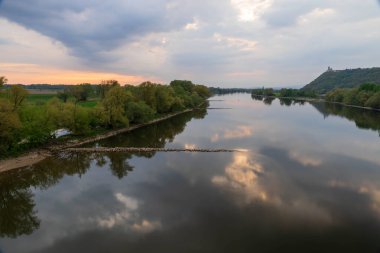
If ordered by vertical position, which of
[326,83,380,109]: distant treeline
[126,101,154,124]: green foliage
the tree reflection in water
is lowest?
the tree reflection in water

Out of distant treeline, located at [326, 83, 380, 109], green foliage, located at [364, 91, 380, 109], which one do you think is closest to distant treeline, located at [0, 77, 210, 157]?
green foliage, located at [364, 91, 380, 109]

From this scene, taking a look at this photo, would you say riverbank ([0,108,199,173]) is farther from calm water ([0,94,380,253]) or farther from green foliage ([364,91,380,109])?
green foliage ([364,91,380,109])

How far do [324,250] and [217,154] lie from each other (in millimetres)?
19426

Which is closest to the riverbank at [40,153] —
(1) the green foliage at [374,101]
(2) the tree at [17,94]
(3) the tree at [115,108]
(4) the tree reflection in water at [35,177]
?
(4) the tree reflection in water at [35,177]

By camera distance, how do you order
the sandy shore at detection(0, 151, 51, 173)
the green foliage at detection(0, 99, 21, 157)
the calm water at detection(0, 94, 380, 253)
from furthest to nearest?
the green foliage at detection(0, 99, 21, 157) → the sandy shore at detection(0, 151, 51, 173) → the calm water at detection(0, 94, 380, 253)

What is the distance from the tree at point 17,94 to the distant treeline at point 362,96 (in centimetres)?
9255

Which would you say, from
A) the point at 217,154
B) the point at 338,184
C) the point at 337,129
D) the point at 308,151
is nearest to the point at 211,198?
the point at 338,184

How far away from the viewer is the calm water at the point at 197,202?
51.2 feet

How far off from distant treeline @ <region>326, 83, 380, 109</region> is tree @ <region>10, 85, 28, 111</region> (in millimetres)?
92552

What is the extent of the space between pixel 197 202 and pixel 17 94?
25.5 m

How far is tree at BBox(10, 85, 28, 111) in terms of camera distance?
33062 mm

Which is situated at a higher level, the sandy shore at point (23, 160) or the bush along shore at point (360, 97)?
the bush along shore at point (360, 97)

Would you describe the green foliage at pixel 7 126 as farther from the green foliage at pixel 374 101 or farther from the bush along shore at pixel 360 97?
the bush along shore at pixel 360 97

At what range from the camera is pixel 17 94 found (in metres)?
33.2
